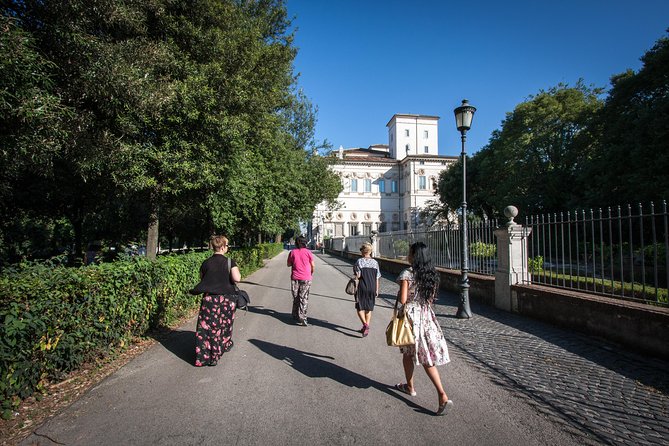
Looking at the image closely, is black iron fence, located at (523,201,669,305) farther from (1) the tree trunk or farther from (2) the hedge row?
(1) the tree trunk

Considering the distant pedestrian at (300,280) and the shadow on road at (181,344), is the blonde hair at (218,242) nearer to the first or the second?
the shadow on road at (181,344)

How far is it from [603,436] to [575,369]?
5.90 ft

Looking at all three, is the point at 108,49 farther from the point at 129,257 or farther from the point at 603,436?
the point at 603,436

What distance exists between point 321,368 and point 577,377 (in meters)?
3.12

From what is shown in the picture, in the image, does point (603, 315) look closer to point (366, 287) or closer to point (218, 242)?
point (366, 287)

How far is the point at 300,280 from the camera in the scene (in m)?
7.57

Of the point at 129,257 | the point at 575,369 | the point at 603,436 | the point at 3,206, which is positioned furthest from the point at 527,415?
the point at 3,206

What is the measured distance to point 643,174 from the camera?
65.5ft

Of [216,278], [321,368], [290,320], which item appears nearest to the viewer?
[321,368]

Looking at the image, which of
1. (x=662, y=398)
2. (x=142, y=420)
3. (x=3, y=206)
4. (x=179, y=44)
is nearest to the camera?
(x=142, y=420)

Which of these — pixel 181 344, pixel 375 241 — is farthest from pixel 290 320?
pixel 375 241

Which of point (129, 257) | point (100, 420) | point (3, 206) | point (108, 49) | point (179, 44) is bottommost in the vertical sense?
point (100, 420)

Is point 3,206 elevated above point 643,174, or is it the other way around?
point 643,174

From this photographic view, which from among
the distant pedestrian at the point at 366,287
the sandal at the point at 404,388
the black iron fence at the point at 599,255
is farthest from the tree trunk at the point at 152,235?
the black iron fence at the point at 599,255
